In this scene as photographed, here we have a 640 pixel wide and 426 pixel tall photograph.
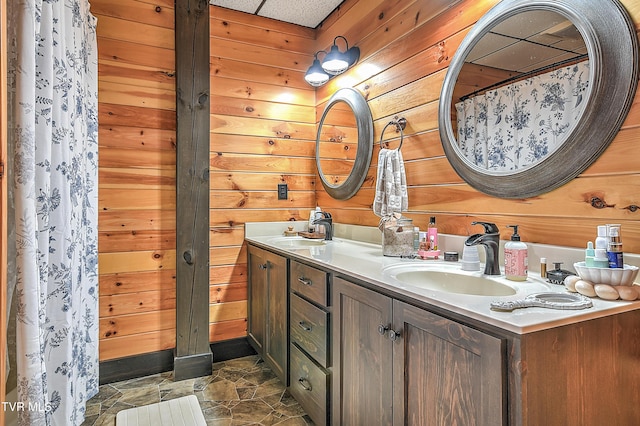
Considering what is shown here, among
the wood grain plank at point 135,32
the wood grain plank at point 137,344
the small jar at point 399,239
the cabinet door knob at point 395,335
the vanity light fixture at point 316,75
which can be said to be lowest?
the wood grain plank at point 137,344

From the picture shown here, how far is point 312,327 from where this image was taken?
1728mm

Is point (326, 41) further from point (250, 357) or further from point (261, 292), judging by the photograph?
point (250, 357)

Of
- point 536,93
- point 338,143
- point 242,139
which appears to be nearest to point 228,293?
point 242,139

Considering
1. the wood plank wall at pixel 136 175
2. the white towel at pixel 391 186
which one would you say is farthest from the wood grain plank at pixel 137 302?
the white towel at pixel 391 186

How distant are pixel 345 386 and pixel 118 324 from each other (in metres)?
1.63

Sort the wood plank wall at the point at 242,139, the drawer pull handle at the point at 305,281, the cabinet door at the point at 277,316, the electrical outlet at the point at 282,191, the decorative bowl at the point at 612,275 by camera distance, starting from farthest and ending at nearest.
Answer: the electrical outlet at the point at 282,191 < the cabinet door at the point at 277,316 < the wood plank wall at the point at 242,139 < the drawer pull handle at the point at 305,281 < the decorative bowl at the point at 612,275

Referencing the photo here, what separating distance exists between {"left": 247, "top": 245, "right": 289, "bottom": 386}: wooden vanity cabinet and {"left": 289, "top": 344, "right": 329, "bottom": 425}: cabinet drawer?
10cm

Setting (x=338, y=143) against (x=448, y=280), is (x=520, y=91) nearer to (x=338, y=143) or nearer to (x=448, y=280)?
(x=448, y=280)

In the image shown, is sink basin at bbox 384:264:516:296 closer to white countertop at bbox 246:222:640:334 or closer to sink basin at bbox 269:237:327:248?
white countertop at bbox 246:222:640:334

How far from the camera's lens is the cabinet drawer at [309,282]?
1625 mm

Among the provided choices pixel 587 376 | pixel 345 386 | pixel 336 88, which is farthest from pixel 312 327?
pixel 336 88

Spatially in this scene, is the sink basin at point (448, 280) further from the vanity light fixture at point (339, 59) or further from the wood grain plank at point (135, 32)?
the wood grain plank at point (135, 32)

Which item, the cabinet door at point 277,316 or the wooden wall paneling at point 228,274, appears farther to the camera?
the wooden wall paneling at point 228,274

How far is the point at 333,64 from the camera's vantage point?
245cm
